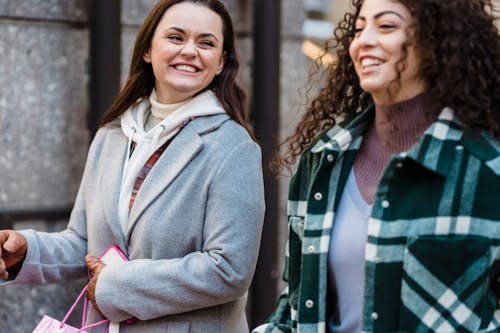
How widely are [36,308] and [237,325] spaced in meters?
1.96

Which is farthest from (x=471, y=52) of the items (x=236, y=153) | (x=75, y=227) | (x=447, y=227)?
(x=75, y=227)

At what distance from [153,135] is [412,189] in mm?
1134

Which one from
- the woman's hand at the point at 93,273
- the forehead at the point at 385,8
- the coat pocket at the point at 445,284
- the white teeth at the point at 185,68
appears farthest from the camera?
the white teeth at the point at 185,68

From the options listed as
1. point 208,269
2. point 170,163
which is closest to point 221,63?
point 170,163

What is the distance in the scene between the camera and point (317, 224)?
2543 millimetres

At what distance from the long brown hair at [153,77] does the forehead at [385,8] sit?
903 millimetres

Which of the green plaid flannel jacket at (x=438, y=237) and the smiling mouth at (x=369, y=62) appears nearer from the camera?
the green plaid flannel jacket at (x=438, y=237)

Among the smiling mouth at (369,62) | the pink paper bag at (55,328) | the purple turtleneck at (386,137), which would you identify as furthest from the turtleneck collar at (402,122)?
the pink paper bag at (55,328)

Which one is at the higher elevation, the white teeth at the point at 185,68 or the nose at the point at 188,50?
the nose at the point at 188,50

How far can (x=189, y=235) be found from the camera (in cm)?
302

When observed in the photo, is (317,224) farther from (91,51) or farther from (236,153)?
(91,51)

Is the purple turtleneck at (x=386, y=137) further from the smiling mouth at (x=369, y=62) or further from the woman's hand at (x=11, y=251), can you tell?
the woman's hand at (x=11, y=251)

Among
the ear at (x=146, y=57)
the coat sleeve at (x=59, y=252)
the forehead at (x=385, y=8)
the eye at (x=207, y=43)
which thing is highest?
the forehead at (x=385, y=8)

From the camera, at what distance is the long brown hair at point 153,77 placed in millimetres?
3279
